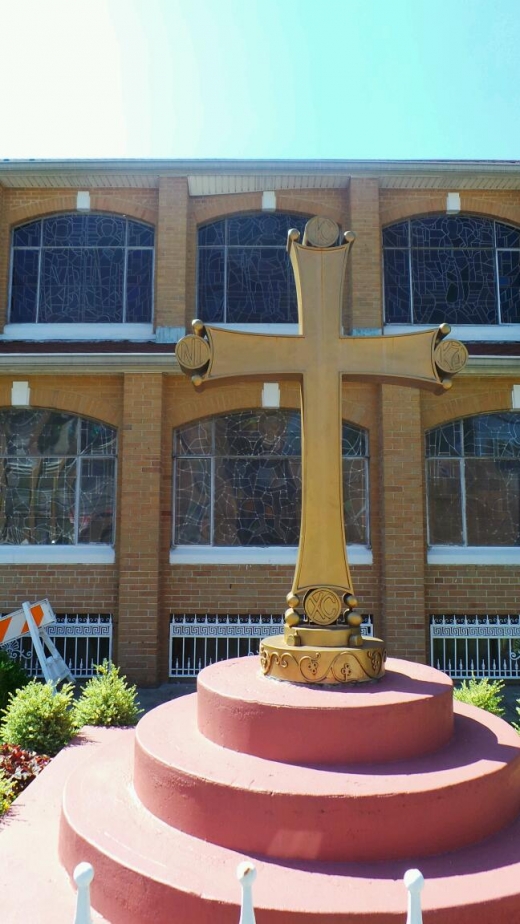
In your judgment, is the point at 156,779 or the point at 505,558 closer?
the point at 156,779

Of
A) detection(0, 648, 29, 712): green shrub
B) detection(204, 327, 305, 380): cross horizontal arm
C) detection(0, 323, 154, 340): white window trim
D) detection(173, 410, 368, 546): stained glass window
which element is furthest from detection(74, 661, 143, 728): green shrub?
detection(0, 323, 154, 340): white window trim

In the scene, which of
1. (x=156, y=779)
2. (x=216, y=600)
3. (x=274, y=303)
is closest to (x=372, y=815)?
(x=156, y=779)

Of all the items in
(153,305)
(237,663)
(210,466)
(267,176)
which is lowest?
(237,663)

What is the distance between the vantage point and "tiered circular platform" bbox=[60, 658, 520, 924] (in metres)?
2.86

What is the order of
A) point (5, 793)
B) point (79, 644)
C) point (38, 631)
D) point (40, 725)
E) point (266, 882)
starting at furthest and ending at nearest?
point (79, 644), point (38, 631), point (40, 725), point (5, 793), point (266, 882)

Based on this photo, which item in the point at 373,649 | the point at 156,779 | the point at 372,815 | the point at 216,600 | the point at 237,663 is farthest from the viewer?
the point at 216,600

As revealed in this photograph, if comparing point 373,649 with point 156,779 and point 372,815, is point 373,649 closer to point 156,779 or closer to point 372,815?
point 372,815

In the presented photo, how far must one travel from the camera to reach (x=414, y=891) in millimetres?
2385

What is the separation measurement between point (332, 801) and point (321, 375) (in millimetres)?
2776

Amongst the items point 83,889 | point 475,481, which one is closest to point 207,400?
point 475,481

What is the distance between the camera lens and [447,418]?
10.8 m

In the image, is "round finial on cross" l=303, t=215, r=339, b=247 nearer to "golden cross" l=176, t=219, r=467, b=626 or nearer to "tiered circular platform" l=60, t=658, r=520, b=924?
"golden cross" l=176, t=219, r=467, b=626

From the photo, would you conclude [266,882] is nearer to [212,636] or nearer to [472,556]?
[212,636]

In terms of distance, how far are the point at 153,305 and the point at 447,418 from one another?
5.59 meters
